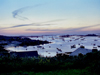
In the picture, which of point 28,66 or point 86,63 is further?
point 86,63

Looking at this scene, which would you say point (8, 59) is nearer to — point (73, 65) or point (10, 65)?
point (10, 65)

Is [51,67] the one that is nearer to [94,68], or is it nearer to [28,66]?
[28,66]

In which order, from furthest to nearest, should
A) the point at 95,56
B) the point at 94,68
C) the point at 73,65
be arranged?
the point at 95,56 < the point at 73,65 < the point at 94,68

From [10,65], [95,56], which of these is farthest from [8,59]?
[95,56]

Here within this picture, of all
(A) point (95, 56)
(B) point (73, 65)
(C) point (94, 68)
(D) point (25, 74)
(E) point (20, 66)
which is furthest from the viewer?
(A) point (95, 56)

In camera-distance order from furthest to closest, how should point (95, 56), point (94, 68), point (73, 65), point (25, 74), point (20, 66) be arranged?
point (95, 56), point (73, 65), point (20, 66), point (94, 68), point (25, 74)

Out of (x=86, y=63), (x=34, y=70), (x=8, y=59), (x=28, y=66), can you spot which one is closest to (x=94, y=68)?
(x=86, y=63)

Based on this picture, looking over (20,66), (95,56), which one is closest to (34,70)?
(20,66)

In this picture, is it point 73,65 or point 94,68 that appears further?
point 73,65
